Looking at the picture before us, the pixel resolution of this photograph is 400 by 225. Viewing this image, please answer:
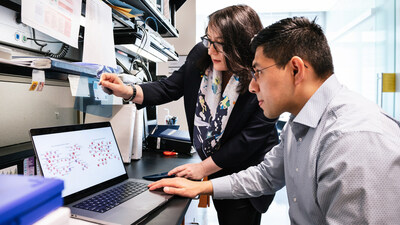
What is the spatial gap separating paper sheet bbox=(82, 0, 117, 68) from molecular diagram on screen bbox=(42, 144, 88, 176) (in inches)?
15.0

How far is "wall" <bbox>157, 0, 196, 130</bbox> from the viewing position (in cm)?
333

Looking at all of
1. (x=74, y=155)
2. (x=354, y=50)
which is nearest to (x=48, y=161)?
(x=74, y=155)

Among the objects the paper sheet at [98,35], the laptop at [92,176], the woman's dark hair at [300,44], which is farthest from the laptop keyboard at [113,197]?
the woman's dark hair at [300,44]

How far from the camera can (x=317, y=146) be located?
27.5 inches

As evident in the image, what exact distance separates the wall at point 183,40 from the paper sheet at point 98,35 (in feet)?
7.14

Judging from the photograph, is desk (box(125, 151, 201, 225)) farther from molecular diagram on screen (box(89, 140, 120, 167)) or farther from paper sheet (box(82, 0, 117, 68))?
paper sheet (box(82, 0, 117, 68))

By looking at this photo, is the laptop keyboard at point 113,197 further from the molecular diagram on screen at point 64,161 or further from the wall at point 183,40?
the wall at point 183,40

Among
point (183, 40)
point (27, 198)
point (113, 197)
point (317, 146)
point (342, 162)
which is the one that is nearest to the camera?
point (27, 198)

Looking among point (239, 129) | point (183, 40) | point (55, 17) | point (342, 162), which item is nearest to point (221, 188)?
point (239, 129)

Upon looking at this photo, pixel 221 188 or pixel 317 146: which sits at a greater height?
pixel 317 146

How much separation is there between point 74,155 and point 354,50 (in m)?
3.82

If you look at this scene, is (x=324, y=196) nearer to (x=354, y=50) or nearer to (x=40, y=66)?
(x=40, y=66)

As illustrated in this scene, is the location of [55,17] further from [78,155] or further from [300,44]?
[300,44]

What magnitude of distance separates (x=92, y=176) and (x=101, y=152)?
0.37ft
